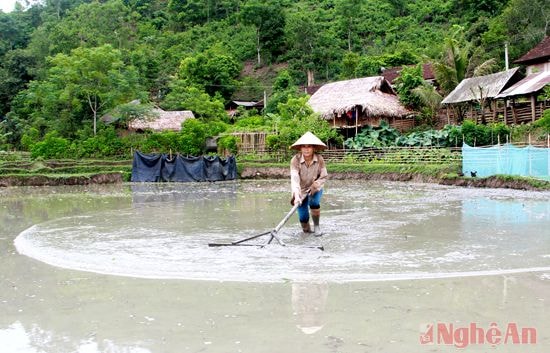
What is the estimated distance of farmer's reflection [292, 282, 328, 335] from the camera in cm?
468

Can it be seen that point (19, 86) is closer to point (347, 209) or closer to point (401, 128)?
point (401, 128)

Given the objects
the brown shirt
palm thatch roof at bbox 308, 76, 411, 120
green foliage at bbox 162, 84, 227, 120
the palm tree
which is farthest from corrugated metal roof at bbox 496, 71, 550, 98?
the brown shirt

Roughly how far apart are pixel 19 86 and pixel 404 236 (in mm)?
52773

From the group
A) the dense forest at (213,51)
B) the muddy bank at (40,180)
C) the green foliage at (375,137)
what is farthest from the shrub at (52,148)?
the green foliage at (375,137)

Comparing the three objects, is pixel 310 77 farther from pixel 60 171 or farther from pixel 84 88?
pixel 60 171

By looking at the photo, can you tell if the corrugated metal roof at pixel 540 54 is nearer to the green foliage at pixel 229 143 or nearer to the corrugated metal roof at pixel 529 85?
the corrugated metal roof at pixel 529 85

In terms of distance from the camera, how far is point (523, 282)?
587 centimetres

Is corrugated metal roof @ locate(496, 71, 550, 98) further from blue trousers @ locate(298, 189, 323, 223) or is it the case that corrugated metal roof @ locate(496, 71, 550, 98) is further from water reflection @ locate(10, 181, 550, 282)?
blue trousers @ locate(298, 189, 323, 223)

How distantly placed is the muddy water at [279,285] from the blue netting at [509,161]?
7577 mm

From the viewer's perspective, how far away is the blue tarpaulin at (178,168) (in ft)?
98.8

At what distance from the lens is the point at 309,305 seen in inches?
207

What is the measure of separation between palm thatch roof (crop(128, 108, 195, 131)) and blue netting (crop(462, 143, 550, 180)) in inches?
871

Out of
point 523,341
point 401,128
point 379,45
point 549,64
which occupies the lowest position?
point 523,341

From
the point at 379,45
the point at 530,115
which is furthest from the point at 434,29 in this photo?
the point at 530,115
